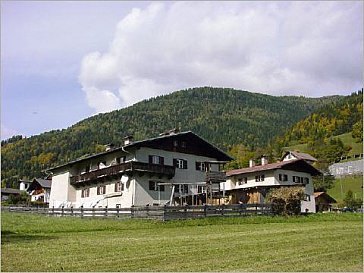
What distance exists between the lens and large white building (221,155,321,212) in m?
56.3

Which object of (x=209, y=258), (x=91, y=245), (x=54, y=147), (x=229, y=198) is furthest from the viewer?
(x=54, y=147)

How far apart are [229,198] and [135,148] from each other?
16162mm

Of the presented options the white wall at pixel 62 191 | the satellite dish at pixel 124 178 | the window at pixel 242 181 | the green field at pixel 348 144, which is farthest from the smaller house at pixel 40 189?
the green field at pixel 348 144

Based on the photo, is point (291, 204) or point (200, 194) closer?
point (291, 204)

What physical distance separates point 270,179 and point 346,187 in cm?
5318

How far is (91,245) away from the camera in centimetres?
1588

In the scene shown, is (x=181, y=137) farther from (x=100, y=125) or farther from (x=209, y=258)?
(x=100, y=125)

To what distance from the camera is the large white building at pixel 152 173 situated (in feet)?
145

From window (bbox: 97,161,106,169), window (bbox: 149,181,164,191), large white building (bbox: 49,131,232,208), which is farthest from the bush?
window (bbox: 97,161,106,169)

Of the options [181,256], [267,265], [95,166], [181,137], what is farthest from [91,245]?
[95,166]

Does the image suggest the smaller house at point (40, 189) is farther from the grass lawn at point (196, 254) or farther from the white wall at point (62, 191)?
the grass lawn at point (196, 254)

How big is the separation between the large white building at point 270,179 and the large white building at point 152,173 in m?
7.69

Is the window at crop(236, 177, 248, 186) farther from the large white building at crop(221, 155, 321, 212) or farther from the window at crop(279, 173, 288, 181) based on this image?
the window at crop(279, 173, 288, 181)

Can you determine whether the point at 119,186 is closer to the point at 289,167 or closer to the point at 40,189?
the point at 289,167
